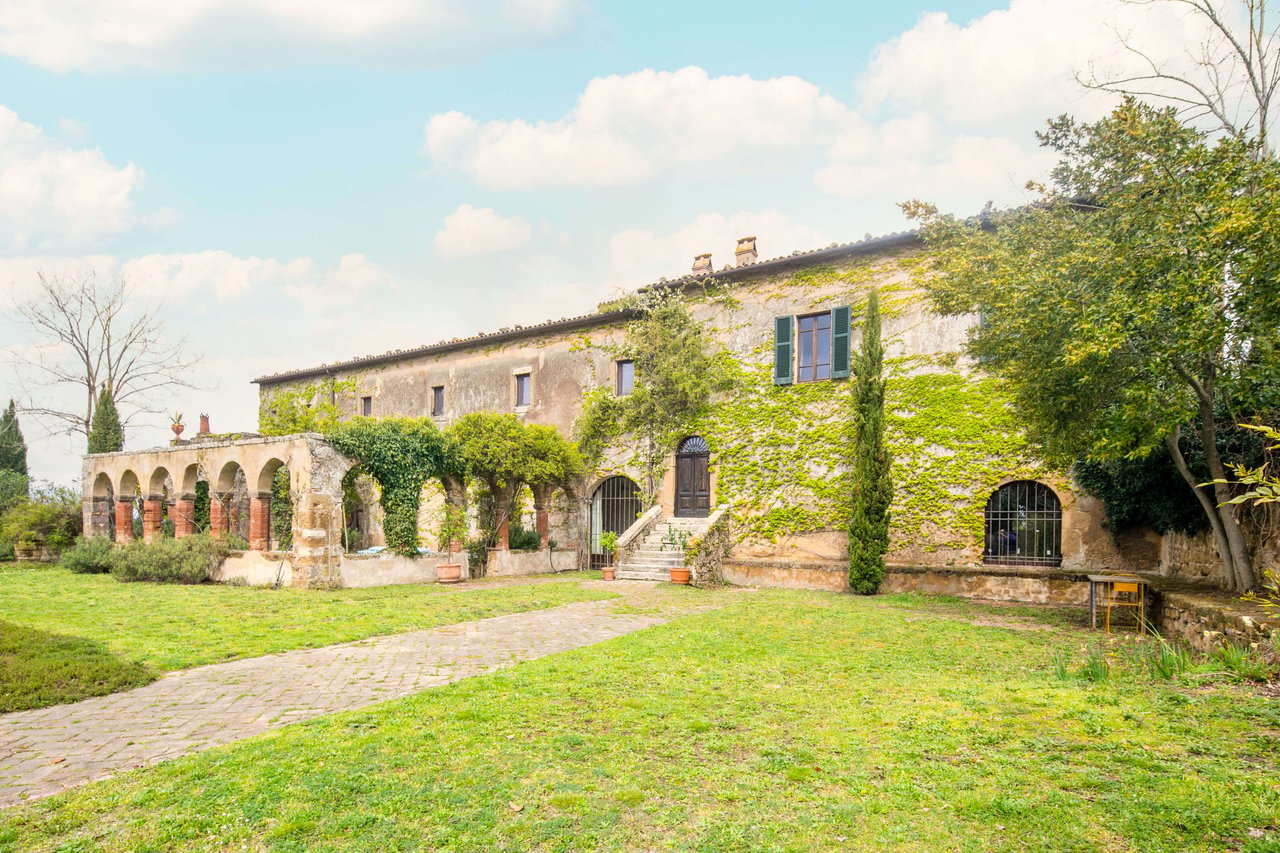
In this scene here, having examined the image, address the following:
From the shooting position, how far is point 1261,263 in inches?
300

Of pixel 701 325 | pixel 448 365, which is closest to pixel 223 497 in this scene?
pixel 448 365

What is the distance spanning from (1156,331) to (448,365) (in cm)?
2024

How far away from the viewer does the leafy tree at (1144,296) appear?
7.98 metres

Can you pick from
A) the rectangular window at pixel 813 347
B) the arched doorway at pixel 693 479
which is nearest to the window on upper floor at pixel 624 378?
the arched doorway at pixel 693 479

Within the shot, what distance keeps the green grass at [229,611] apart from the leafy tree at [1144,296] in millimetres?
8438

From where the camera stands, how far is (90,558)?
61.6 ft

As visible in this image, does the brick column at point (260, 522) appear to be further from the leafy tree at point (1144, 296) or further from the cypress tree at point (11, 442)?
the cypress tree at point (11, 442)

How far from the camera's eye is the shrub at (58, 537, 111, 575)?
1873 centimetres

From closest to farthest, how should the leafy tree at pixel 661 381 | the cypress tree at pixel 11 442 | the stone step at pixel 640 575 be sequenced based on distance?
the stone step at pixel 640 575 → the leafy tree at pixel 661 381 → the cypress tree at pixel 11 442

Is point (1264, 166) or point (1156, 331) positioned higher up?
point (1264, 166)

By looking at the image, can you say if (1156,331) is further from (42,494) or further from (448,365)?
(42,494)

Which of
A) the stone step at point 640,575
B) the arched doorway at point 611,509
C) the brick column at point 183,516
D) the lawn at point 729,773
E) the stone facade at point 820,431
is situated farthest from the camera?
the arched doorway at point 611,509

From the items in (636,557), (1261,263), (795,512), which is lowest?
(636,557)

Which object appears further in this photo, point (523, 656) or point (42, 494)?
point (42, 494)
